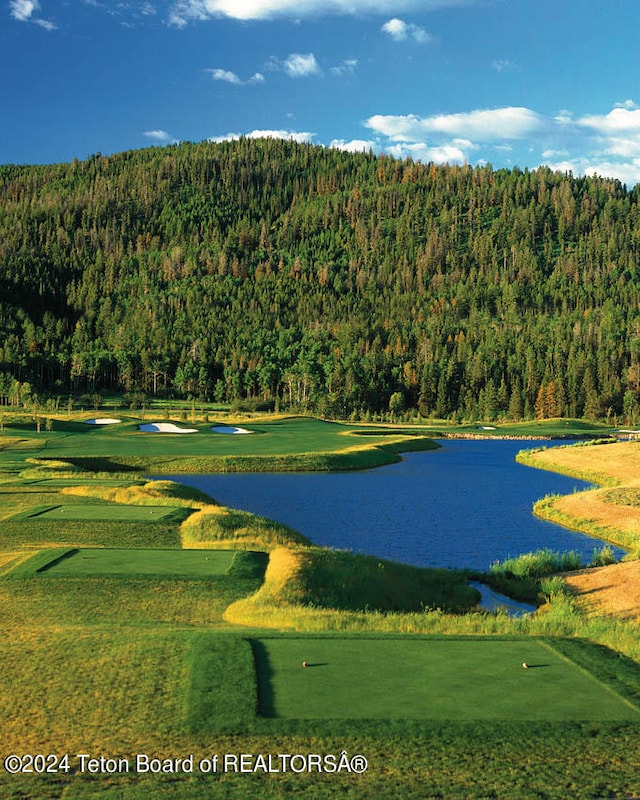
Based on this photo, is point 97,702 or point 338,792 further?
point 97,702

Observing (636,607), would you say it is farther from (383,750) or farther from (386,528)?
Answer: (386,528)

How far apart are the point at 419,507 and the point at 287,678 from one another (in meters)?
41.0

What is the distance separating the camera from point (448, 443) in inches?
4663

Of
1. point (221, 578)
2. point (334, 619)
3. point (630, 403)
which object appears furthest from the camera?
point (630, 403)

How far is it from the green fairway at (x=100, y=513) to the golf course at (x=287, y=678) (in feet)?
9.34

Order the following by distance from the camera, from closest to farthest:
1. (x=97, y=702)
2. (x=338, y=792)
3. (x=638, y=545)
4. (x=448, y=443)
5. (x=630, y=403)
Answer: (x=338, y=792) < (x=97, y=702) < (x=638, y=545) < (x=448, y=443) < (x=630, y=403)

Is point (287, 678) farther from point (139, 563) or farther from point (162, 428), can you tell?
point (162, 428)

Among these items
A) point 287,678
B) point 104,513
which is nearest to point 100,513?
point 104,513

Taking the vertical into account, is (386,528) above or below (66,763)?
below

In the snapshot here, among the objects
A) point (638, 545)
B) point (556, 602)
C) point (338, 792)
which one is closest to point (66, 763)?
point (338, 792)

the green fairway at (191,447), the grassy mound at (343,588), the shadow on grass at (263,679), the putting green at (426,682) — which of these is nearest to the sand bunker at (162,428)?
the green fairway at (191,447)

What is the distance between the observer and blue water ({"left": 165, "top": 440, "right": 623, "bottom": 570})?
42062 millimetres

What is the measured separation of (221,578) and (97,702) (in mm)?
12220

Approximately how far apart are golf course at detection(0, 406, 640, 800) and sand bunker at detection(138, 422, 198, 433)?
71817 millimetres
